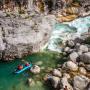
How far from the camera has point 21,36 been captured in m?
29.5

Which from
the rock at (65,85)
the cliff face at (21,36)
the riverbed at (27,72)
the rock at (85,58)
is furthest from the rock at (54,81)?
the cliff face at (21,36)

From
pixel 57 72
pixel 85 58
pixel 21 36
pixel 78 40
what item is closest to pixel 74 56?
pixel 85 58

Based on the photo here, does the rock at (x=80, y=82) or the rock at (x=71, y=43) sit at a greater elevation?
the rock at (x=71, y=43)

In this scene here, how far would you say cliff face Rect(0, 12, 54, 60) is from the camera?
28659mm

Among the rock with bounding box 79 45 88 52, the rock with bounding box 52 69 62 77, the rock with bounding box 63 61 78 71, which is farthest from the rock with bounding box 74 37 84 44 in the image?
the rock with bounding box 52 69 62 77

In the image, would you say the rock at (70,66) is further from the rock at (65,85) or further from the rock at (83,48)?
the rock at (83,48)

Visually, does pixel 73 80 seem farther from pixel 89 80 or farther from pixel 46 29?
pixel 46 29

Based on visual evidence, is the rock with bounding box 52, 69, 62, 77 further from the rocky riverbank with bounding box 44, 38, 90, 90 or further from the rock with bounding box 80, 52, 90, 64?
the rock with bounding box 80, 52, 90, 64

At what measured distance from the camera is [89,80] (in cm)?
Answer: 2412

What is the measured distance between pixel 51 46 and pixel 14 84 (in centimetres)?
857

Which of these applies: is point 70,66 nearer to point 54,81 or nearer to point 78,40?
point 54,81

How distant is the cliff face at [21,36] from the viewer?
94.0 ft

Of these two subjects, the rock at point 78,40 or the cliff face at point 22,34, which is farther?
the rock at point 78,40

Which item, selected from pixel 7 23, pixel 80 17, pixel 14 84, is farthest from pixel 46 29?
pixel 80 17
